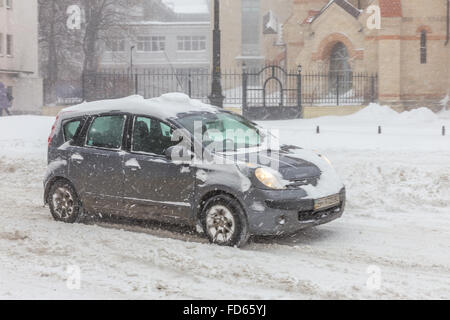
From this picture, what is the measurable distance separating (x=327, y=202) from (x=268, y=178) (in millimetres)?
923

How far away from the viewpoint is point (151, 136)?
8945mm

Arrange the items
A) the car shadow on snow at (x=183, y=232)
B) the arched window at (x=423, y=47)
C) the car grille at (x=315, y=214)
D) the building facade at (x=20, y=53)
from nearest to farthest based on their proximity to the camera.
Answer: the car grille at (x=315, y=214) → the car shadow on snow at (x=183, y=232) → the arched window at (x=423, y=47) → the building facade at (x=20, y=53)

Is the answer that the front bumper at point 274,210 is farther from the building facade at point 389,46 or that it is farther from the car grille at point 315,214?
the building facade at point 389,46

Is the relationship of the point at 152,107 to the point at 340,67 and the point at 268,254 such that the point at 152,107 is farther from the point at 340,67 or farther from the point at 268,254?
the point at 340,67

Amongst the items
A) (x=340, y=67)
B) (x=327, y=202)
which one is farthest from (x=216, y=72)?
(x=340, y=67)

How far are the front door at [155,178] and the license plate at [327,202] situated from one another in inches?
61.1

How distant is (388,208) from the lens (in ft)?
34.9

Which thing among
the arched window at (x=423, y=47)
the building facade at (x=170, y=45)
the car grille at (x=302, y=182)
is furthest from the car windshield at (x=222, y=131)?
the building facade at (x=170, y=45)

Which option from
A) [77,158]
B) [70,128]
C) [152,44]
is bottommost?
[77,158]

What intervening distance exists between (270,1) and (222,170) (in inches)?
2129

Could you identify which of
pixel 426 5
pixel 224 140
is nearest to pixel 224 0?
pixel 426 5

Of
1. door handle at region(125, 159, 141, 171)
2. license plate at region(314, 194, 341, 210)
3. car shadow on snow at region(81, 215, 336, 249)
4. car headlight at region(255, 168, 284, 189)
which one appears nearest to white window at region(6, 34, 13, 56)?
car shadow on snow at region(81, 215, 336, 249)

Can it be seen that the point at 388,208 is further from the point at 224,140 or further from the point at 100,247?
the point at 100,247

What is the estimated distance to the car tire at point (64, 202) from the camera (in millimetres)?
9586
